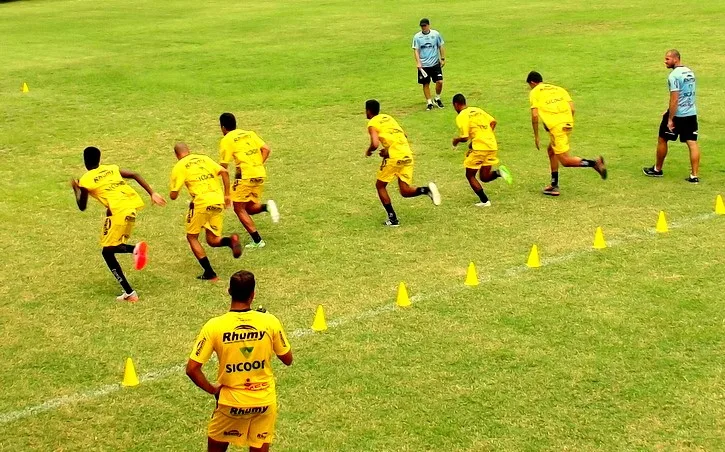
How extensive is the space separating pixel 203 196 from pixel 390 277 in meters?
2.57

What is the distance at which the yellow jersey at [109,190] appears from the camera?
10820 mm

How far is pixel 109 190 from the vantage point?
10.9 metres

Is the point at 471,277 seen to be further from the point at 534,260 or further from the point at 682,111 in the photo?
the point at 682,111

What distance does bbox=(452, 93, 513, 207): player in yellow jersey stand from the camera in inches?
545

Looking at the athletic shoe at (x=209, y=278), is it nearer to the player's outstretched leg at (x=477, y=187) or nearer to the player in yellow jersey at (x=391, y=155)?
the player in yellow jersey at (x=391, y=155)

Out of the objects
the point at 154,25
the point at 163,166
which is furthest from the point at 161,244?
the point at 154,25

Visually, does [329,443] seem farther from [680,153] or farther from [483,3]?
[483,3]

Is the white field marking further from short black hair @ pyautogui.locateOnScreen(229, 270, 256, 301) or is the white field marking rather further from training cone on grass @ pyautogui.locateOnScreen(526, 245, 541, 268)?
short black hair @ pyautogui.locateOnScreen(229, 270, 256, 301)

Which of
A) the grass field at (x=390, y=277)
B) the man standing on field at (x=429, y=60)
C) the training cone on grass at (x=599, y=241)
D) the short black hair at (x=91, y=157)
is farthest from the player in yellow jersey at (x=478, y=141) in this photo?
the man standing on field at (x=429, y=60)

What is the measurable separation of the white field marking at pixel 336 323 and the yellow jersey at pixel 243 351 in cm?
277

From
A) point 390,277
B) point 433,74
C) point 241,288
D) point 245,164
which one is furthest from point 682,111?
point 241,288

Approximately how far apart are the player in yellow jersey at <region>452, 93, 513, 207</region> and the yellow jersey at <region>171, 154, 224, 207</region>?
4.15m

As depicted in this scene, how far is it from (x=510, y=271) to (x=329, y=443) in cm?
448

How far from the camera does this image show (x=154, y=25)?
37.8 metres
